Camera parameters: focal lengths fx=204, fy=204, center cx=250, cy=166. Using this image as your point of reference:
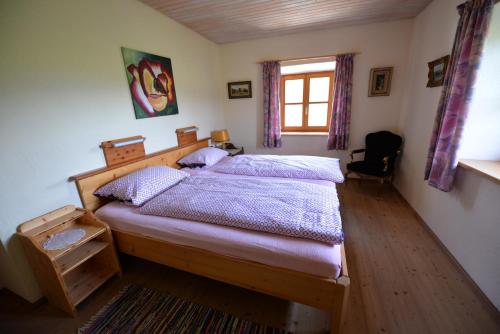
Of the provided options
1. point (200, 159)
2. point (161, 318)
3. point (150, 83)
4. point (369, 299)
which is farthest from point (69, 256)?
point (369, 299)

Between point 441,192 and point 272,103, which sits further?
point 272,103

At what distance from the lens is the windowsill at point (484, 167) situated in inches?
53.7

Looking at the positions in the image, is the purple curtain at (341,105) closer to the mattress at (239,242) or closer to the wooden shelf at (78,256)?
the mattress at (239,242)

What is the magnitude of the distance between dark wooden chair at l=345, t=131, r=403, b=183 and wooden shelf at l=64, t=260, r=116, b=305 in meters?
3.23

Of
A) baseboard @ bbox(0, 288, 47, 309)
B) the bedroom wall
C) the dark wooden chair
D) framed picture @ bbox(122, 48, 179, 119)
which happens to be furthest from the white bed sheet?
the dark wooden chair

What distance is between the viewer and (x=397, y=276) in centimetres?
165

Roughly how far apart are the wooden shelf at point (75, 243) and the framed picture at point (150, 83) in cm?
121

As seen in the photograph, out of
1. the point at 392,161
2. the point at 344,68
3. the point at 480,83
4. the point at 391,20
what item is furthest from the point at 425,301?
the point at 391,20

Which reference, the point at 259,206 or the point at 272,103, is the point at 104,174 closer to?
the point at 259,206

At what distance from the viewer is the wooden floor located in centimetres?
131

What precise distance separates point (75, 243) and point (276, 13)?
3191 millimetres

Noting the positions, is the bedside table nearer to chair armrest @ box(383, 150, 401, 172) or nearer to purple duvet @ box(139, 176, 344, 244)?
purple duvet @ box(139, 176, 344, 244)

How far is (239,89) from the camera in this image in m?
3.86

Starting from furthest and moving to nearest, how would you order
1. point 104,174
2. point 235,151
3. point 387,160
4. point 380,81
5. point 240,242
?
1. point 235,151
2. point 380,81
3. point 387,160
4. point 104,174
5. point 240,242
